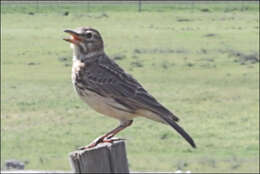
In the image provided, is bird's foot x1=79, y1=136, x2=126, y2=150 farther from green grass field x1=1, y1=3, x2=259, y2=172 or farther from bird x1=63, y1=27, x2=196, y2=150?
green grass field x1=1, y1=3, x2=259, y2=172

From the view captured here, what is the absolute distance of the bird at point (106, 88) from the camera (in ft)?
15.8

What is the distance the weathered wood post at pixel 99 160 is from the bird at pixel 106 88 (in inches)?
7.9

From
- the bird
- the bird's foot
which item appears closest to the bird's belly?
the bird

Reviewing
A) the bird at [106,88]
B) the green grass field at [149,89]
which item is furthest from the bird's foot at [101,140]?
the green grass field at [149,89]

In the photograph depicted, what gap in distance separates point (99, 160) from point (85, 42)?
810mm

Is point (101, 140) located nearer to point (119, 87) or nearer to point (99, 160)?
point (99, 160)

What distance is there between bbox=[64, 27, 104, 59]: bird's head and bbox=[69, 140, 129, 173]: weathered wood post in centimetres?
70

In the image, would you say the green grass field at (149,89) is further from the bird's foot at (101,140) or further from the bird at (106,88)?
the bird's foot at (101,140)

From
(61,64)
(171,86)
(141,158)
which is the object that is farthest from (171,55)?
(141,158)

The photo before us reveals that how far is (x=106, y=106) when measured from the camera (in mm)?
4812

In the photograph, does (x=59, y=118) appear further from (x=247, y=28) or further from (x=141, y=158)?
(x=247, y=28)

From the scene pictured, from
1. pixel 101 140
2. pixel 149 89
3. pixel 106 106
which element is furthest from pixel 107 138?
pixel 149 89

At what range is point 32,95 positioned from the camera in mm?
27359

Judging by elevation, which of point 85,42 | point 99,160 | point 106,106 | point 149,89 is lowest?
point 149,89
